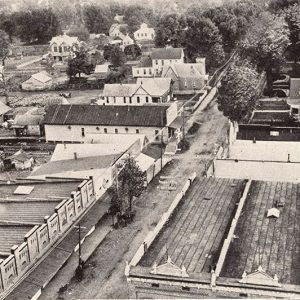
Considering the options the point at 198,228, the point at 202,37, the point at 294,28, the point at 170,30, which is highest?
the point at 294,28

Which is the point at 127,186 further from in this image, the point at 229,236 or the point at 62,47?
the point at 62,47

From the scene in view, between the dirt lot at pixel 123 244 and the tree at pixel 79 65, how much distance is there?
56.7 metres

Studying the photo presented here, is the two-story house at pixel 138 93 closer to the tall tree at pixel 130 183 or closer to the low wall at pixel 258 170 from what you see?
the low wall at pixel 258 170

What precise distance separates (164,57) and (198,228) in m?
87.8

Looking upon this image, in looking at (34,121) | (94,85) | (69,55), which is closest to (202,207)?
(34,121)

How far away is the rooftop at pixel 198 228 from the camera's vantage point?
123 ft

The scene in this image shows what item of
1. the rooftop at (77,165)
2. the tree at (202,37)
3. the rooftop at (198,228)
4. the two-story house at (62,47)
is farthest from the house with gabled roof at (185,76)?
the rooftop at (198,228)

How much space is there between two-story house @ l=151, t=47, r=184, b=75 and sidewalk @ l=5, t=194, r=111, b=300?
233ft

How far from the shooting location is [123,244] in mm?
51125

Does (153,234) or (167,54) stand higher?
(167,54)

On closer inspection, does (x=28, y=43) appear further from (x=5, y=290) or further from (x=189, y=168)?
(x=5, y=290)

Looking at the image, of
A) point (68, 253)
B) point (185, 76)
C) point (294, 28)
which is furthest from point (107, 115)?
point (294, 28)

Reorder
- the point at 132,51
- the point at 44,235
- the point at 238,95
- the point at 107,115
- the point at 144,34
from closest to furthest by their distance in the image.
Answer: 1. the point at 44,235
2. the point at 238,95
3. the point at 107,115
4. the point at 132,51
5. the point at 144,34

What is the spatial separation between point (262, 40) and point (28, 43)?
11787 centimetres
